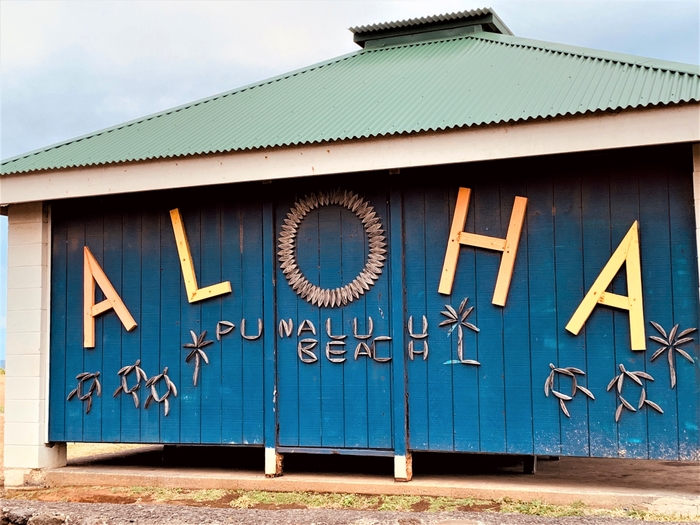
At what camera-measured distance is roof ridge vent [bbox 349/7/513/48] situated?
1137 cm

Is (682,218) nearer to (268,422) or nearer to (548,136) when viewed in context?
(548,136)

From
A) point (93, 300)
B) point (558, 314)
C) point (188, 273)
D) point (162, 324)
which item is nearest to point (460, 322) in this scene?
point (558, 314)

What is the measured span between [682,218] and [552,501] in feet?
8.94

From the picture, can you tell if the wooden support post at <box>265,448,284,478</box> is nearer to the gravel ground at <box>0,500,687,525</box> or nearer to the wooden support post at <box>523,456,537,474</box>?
the gravel ground at <box>0,500,687,525</box>

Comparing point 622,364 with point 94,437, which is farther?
point 94,437

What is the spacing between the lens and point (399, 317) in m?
8.57

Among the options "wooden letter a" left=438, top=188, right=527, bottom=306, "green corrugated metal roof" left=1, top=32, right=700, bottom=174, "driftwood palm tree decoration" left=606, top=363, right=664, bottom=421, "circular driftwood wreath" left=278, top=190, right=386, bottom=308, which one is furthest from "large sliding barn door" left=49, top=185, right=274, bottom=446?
"driftwood palm tree decoration" left=606, top=363, right=664, bottom=421

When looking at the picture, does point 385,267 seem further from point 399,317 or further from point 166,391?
point 166,391

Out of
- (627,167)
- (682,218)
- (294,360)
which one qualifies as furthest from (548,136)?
(294,360)

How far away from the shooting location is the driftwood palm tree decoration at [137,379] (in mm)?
9586

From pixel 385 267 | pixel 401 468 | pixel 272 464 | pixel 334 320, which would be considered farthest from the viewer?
pixel 272 464

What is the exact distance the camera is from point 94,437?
9750mm

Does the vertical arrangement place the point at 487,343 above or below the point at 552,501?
above

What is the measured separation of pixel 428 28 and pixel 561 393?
225 inches
